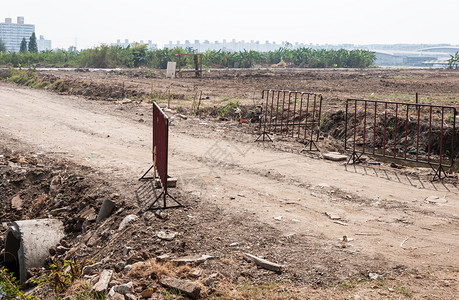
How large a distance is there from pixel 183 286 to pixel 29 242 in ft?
10.9

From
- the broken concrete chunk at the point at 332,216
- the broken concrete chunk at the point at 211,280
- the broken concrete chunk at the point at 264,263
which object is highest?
the broken concrete chunk at the point at 332,216

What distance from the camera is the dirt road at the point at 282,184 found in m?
6.03

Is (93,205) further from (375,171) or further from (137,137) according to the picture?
(375,171)

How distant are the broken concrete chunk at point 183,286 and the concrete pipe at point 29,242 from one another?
289 cm

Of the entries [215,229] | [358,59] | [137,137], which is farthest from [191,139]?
[358,59]

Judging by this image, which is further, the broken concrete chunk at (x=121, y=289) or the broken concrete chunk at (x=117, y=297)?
the broken concrete chunk at (x=121, y=289)

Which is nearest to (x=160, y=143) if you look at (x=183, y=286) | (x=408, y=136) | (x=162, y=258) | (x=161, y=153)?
(x=161, y=153)

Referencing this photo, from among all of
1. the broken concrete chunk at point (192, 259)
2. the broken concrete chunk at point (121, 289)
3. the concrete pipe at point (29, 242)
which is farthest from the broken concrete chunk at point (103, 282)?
the concrete pipe at point (29, 242)

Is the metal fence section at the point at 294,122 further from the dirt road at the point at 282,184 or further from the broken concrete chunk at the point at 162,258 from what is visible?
the broken concrete chunk at the point at 162,258

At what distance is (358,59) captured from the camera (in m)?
67.1

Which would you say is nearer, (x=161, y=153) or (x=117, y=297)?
(x=117, y=297)

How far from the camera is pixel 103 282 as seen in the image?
16.0 ft

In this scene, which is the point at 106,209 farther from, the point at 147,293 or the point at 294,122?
the point at 294,122

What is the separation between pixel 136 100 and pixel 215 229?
15075mm
